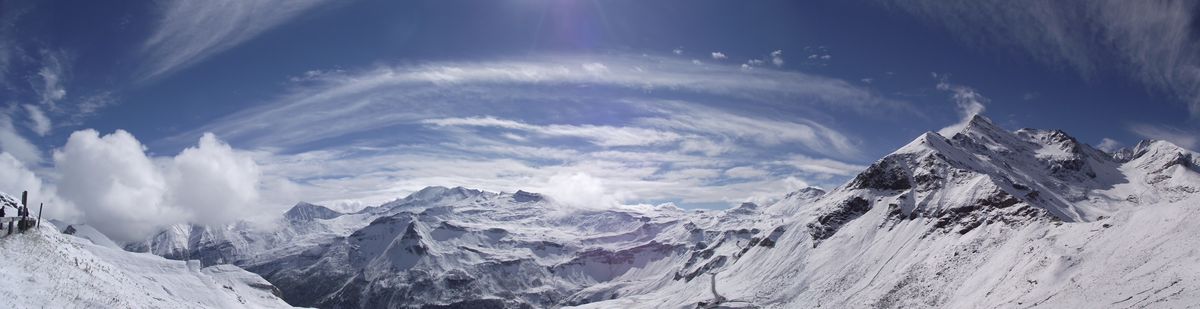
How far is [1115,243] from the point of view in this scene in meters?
62.6

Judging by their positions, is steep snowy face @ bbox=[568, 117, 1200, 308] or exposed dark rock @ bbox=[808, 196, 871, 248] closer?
steep snowy face @ bbox=[568, 117, 1200, 308]

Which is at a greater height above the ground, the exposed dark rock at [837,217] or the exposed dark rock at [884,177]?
the exposed dark rock at [884,177]

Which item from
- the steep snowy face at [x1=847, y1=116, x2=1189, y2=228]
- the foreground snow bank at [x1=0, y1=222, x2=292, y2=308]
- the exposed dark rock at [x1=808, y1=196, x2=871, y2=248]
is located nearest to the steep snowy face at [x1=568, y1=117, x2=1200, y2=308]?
the exposed dark rock at [x1=808, y1=196, x2=871, y2=248]

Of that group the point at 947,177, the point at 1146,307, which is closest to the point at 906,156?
the point at 947,177

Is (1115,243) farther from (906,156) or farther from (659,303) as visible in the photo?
(659,303)

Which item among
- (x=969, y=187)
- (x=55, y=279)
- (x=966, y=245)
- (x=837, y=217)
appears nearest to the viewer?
(x=55, y=279)

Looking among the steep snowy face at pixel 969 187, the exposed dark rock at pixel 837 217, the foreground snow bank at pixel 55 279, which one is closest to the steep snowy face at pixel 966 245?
the exposed dark rock at pixel 837 217

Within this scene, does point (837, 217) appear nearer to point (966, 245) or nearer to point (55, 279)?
point (966, 245)

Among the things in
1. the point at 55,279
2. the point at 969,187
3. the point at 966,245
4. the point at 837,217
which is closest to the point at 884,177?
the point at 837,217

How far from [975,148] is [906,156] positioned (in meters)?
43.1

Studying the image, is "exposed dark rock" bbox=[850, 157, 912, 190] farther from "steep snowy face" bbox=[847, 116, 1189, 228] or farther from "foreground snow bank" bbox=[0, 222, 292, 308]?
"foreground snow bank" bbox=[0, 222, 292, 308]

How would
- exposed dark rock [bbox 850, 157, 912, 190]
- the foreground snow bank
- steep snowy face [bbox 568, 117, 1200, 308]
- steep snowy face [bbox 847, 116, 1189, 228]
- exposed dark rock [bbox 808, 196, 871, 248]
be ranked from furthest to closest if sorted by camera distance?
exposed dark rock [bbox 850, 157, 912, 190]
exposed dark rock [bbox 808, 196, 871, 248]
steep snowy face [bbox 847, 116, 1189, 228]
steep snowy face [bbox 568, 117, 1200, 308]
the foreground snow bank

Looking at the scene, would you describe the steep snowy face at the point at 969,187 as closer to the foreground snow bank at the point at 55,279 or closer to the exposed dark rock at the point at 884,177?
the exposed dark rock at the point at 884,177

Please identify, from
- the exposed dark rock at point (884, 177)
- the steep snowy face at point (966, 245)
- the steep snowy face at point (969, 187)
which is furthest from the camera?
the exposed dark rock at point (884, 177)
